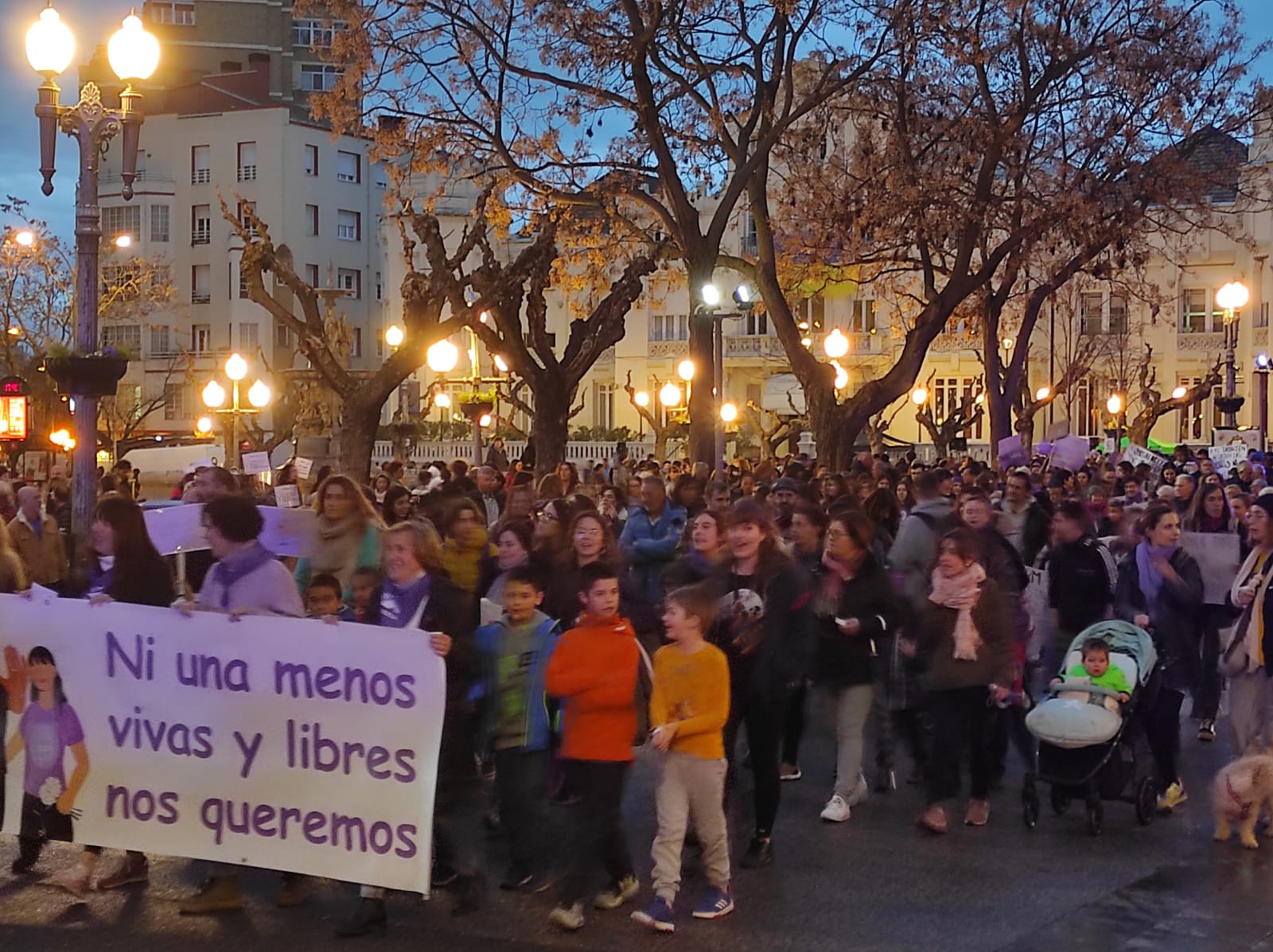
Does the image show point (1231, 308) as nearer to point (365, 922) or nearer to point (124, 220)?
point (365, 922)

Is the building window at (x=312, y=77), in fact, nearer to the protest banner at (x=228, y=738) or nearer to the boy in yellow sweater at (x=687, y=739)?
the protest banner at (x=228, y=738)

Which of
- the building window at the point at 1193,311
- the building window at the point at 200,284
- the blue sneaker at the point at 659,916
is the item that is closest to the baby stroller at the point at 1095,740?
the blue sneaker at the point at 659,916

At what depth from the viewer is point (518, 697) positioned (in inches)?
271

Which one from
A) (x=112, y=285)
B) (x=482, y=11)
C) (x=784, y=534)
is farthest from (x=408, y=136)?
(x=112, y=285)

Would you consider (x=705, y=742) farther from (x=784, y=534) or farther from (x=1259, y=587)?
(x=784, y=534)

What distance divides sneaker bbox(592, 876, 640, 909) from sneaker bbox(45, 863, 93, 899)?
229 centimetres

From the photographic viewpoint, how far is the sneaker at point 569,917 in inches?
261

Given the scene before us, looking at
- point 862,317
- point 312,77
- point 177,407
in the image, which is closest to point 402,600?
point 862,317

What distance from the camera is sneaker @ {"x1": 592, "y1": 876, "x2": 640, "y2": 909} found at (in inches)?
275

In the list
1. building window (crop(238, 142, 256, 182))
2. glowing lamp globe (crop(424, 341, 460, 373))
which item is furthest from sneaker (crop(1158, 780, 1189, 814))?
building window (crop(238, 142, 256, 182))

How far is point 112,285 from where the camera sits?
48438 mm

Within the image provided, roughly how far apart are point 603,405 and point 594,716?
5976cm

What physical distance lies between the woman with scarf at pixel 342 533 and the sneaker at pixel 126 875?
2.24 meters

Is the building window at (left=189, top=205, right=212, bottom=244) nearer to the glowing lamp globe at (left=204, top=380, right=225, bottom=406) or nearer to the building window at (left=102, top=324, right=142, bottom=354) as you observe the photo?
the building window at (left=102, top=324, right=142, bottom=354)
